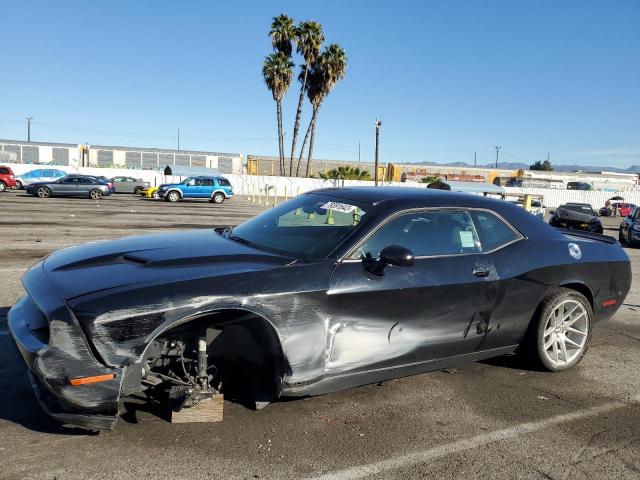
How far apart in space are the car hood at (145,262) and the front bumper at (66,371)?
0.62 ft

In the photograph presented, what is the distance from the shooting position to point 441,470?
3.01 meters

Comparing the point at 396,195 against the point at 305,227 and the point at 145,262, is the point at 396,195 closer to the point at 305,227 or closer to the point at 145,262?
the point at 305,227

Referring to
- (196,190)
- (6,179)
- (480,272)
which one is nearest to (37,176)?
(6,179)

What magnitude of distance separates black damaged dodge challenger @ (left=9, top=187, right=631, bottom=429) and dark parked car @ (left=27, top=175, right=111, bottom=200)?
2813 centimetres

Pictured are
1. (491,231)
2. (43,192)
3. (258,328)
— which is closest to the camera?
(258,328)

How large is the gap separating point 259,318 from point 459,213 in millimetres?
1957

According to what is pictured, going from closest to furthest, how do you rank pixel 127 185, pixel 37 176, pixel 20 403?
pixel 20 403
pixel 37 176
pixel 127 185

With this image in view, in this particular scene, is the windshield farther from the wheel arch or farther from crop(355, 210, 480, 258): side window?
the wheel arch

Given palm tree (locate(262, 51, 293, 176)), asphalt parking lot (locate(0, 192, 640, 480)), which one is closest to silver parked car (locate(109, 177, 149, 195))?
palm tree (locate(262, 51, 293, 176))

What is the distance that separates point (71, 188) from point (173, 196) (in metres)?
5.52

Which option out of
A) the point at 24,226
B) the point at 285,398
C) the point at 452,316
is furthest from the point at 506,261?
the point at 24,226

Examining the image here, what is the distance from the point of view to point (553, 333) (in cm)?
461

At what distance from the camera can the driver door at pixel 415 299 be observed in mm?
3531

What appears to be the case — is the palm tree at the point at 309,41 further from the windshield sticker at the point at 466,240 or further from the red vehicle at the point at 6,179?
the windshield sticker at the point at 466,240
